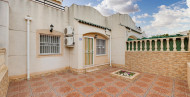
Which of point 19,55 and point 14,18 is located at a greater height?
point 14,18

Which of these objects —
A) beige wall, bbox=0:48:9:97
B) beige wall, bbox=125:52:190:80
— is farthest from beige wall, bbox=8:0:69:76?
beige wall, bbox=125:52:190:80

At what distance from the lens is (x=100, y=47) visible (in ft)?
24.6

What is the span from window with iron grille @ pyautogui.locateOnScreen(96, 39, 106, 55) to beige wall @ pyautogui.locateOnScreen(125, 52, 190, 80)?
2520 mm

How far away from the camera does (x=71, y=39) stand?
5480 millimetres

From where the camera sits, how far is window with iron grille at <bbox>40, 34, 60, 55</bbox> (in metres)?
5.00

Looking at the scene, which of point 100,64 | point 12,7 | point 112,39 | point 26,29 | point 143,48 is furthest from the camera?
point 112,39

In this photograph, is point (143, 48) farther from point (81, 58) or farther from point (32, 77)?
point (32, 77)

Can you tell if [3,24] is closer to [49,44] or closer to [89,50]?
[49,44]

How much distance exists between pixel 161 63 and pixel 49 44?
8.25 m

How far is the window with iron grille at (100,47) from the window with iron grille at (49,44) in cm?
352

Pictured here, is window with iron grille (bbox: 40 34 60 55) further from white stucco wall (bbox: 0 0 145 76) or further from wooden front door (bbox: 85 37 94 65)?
wooden front door (bbox: 85 37 94 65)

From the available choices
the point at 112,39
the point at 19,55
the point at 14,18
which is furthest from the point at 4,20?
the point at 112,39

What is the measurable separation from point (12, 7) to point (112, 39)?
7.71 meters

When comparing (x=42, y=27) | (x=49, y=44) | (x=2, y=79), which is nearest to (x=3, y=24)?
(x=42, y=27)
